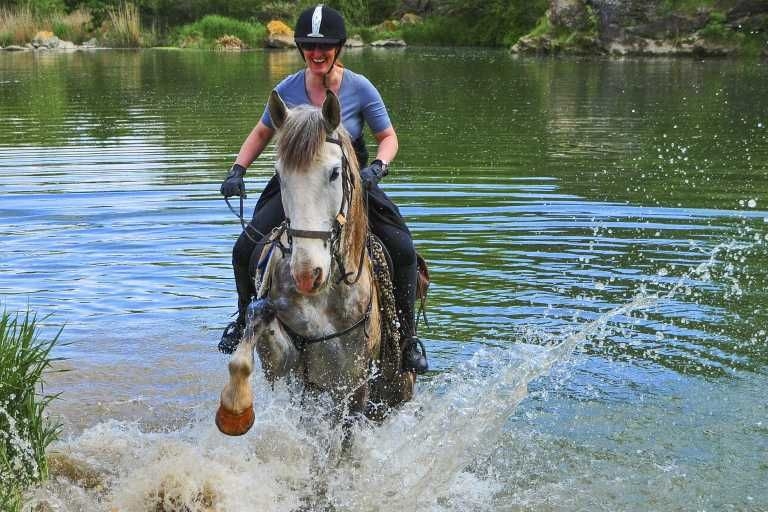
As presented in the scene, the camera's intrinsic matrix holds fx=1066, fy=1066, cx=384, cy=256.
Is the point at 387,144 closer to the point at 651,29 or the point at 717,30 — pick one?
the point at 717,30

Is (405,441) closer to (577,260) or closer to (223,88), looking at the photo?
(577,260)

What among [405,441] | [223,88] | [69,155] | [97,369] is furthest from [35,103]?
[405,441]

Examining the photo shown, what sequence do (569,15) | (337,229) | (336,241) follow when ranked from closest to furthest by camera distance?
(337,229) < (336,241) < (569,15)

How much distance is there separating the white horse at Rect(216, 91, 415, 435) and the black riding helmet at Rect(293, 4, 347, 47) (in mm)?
760

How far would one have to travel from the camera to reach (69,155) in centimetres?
1917

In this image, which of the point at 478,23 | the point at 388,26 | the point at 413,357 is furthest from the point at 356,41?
the point at 413,357

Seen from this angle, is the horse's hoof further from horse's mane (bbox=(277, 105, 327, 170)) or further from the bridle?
horse's mane (bbox=(277, 105, 327, 170))

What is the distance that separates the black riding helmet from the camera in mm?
6227

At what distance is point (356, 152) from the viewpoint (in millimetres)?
6672

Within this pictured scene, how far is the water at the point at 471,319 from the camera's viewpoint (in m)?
6.87

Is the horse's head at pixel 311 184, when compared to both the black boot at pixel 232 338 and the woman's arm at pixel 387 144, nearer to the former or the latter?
the woman's arm at pixel 387 144

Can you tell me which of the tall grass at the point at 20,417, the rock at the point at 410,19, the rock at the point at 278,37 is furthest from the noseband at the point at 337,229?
the rock at the point at 410,19

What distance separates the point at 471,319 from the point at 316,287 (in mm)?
4937

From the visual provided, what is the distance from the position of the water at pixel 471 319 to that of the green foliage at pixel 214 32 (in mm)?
43047
